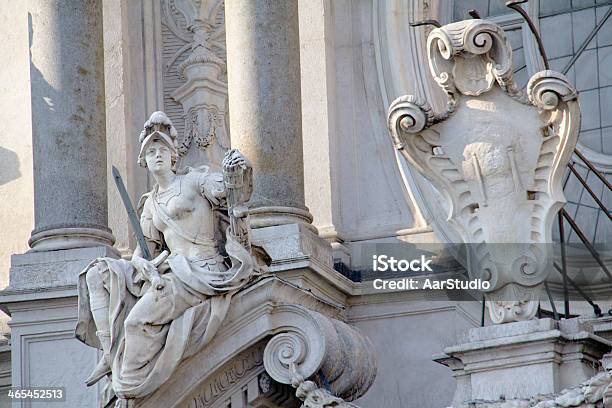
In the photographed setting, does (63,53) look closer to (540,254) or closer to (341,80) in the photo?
(341,80)

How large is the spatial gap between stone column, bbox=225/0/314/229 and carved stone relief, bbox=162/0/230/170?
136cm

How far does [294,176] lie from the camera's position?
1706 centimetres

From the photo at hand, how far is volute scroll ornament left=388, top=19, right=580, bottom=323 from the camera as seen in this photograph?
47.0 feet

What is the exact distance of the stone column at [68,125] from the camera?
17.2 metres

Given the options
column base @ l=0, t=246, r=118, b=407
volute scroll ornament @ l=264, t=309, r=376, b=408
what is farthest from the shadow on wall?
volute scroll ornament @ l=264, t=309, r=376, b=408

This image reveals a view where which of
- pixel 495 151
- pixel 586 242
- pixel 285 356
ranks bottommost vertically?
pixel 285 356

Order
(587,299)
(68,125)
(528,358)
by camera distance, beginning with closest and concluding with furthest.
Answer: (528,358)
(587,299)
(68,125)

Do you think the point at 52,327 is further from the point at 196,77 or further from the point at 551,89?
the point at 551,89

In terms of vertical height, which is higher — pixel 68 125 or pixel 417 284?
pixel 68 125

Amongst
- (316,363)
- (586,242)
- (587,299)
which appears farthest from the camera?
(587,299)

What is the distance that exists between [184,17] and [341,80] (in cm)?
167

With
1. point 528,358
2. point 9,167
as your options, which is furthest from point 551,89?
point 9,167

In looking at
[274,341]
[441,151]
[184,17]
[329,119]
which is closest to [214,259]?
[274,341]

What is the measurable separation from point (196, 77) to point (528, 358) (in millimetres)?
5899
